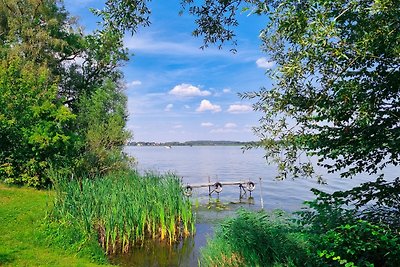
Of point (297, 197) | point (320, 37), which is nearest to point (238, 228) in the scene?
point (320, 37)

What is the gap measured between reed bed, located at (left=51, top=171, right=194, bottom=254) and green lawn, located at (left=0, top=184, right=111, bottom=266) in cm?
96

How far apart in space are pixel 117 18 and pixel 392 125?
3885 mm

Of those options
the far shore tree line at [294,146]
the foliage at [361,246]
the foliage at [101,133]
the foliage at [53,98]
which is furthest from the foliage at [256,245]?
the foliage at [101,133]

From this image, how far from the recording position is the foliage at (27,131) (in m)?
17.2

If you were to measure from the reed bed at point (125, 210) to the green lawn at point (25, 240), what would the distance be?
957 millimetres

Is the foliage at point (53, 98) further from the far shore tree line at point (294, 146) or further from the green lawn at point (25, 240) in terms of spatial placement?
the green lawn at point (25, 240)

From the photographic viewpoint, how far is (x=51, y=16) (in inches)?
947

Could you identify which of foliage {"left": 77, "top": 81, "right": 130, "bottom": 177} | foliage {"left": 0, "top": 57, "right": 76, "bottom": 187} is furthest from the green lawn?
foliage {"left": 77, "top": 81, "right": 130, "bottom": 177}

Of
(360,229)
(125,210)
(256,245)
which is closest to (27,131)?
(125,210)

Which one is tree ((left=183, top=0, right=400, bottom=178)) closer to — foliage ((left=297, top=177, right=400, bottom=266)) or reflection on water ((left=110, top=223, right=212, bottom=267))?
foliage ((left=297, top=177, right=400, bottom=266))

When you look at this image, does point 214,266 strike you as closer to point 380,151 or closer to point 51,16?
point 380,151

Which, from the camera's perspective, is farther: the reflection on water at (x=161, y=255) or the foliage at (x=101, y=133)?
the foliage at (x=101, y=133)

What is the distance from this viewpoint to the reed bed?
10.3m

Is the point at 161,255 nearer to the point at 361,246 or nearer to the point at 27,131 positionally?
the point at 361,246
